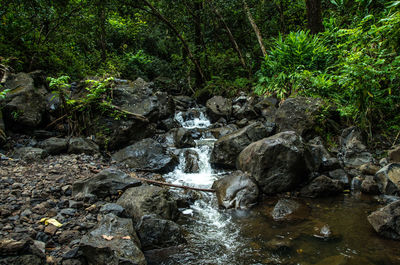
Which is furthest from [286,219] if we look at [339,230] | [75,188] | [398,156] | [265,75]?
[265,75]

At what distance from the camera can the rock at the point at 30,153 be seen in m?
5.81

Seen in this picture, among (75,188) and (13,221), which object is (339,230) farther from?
(13,221)

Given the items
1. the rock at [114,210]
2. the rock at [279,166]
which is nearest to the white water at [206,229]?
the rock at [114,210]

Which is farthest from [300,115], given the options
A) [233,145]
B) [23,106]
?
[23,106]

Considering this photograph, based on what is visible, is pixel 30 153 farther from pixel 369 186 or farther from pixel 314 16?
pixel 314 16

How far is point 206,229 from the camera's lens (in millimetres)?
4402

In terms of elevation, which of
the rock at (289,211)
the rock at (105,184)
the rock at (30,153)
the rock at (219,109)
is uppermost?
the rock at (219,109)

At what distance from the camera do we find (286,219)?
14.7 feet

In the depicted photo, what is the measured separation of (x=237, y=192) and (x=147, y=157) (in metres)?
2.98

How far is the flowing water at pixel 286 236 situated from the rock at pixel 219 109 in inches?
232

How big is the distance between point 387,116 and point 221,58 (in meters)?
9.88

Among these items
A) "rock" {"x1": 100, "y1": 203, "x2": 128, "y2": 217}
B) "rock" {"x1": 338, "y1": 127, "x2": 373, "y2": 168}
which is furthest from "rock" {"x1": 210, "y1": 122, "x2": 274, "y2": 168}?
"rock" {"x1": 100, "y1": 203, "x2": 128, "y2": 217}

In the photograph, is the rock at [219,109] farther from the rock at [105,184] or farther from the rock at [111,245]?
the rock at [111,245]

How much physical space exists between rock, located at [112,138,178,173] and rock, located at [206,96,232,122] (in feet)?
13.7
